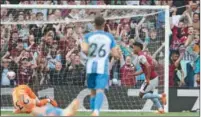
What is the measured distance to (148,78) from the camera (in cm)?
1661

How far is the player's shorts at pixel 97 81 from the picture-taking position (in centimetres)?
1275

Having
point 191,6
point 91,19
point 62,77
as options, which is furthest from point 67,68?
point 191,6

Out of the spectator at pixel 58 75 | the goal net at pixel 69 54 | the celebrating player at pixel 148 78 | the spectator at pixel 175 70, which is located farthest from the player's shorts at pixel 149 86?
the spectator at pixel 58 75

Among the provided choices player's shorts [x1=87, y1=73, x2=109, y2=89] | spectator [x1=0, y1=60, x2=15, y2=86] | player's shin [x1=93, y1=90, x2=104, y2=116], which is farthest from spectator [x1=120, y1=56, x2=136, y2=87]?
player's shin [x1=93, y1=90, x2=104, y2=116]

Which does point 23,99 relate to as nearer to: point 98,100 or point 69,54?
point 69,54

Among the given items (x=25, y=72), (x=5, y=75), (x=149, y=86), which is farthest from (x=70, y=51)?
(x=149, y=86)

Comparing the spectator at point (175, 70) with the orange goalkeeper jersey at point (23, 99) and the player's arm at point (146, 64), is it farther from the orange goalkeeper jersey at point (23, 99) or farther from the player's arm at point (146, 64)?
the orange goalkeeper jersey at point (23, 99)

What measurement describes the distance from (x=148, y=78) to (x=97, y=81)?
3.95 metres

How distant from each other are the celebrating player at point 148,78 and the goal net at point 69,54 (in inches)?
40.2

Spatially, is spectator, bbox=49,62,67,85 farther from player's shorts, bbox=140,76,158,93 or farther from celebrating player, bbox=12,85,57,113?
player's shorts, bbox=140,76,158,93

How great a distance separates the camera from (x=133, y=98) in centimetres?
1816

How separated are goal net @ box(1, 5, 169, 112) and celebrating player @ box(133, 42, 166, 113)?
3.35 ft

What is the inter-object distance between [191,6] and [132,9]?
2.56 metres

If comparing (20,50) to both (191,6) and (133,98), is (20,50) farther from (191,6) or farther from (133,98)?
(191,6)
